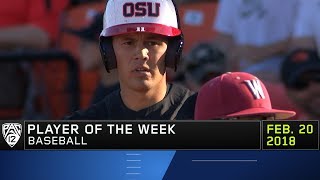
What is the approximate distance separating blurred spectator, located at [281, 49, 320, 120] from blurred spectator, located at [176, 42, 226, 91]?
2.11 feet

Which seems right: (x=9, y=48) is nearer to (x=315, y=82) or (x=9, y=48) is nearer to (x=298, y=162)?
(x=315, y=82)

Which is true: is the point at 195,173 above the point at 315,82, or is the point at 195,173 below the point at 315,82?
below

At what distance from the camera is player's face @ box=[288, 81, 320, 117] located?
5.41 m

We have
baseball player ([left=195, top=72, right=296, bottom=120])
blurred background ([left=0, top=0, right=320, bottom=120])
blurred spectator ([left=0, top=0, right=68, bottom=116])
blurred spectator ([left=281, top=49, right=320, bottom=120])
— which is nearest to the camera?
baseball player ([left=195, top=72, right=296, bottom=120])

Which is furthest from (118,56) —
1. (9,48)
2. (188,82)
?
(9,48)

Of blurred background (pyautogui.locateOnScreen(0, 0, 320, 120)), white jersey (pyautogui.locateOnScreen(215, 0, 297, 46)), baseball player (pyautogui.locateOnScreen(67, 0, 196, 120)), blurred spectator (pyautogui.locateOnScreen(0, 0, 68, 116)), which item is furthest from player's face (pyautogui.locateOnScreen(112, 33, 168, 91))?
blurred spectator (pyautogui.locateOnScreen(0, 0, 68, 116))

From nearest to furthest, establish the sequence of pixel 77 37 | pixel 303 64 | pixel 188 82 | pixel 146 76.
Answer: pixel 146 76 → pixel 303 64 → pixel 188 82 → pixel 77 37

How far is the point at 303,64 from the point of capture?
5422mm

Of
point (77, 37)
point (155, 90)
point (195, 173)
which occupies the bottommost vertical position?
point (195, 173)

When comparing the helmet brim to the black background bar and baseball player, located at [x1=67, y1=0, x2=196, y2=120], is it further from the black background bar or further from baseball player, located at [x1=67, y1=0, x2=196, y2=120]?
the black background bar

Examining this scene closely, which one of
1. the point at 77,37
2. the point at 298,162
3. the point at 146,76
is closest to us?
the point at 298,162

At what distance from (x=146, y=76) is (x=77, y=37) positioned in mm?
2884

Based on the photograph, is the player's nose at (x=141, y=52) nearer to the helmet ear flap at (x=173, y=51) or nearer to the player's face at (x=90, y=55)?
the helmet ear flap at (x=173, y=51)

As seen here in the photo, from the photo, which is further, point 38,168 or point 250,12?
point 250,12
